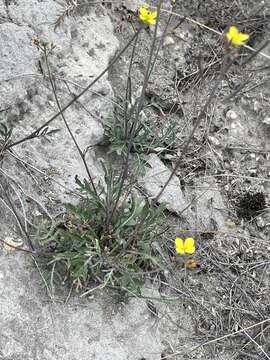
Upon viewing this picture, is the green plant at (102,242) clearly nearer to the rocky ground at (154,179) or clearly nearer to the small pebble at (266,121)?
the rocky ground at (154,179)

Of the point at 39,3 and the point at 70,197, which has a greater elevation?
the point at 39,3

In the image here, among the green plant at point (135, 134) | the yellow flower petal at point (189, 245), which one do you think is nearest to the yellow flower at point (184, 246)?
the yellow flower petal at point (189, 245)

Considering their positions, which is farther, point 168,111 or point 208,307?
point 168,111

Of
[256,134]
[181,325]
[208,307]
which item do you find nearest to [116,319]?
[181,325]

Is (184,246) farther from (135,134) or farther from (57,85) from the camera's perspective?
(57,85)

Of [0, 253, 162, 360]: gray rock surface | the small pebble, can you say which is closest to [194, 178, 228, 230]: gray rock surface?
the small pebble

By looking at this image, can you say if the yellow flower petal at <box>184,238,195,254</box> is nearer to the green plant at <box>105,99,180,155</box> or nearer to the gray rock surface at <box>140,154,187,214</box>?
the gray rock surface at <box>140,154,187,214</box>

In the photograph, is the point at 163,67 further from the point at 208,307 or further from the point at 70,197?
the point at 208,307

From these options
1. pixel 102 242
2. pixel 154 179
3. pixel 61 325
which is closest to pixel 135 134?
pixel 154 179
